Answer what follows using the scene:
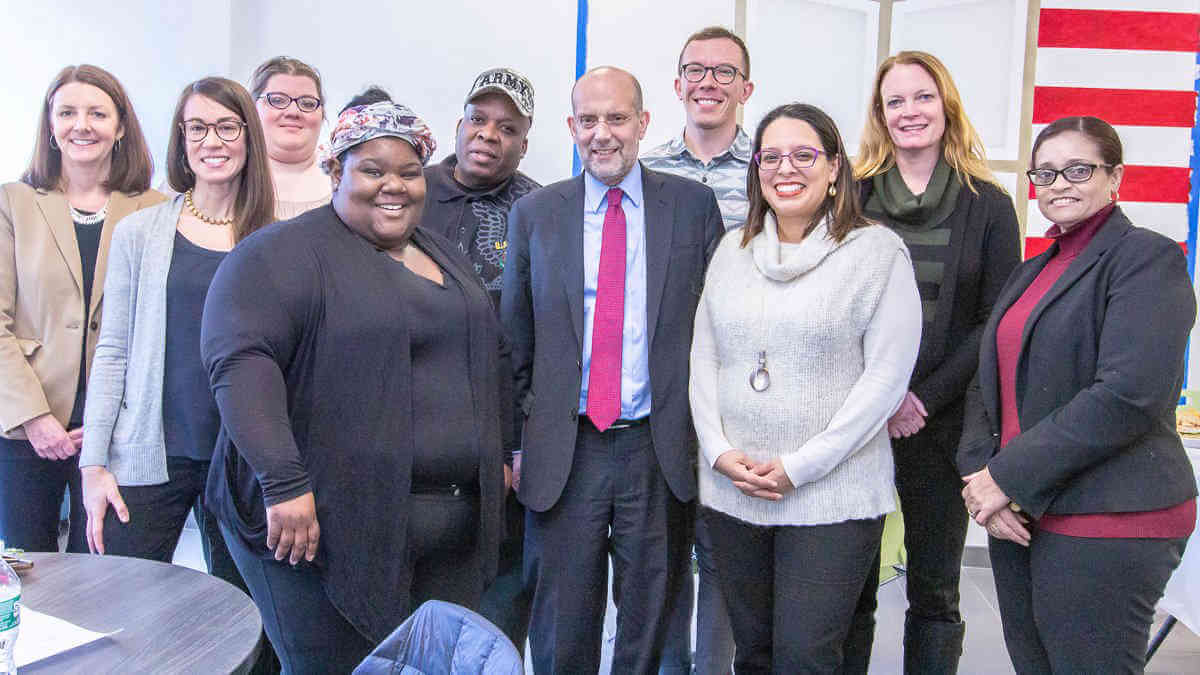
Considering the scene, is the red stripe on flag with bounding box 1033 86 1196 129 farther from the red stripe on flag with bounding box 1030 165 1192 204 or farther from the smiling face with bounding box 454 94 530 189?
the smiling face with bounding box 454 94 530 189

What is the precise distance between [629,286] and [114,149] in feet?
5.04

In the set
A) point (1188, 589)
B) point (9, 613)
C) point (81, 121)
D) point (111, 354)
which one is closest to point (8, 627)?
point (9, 613)

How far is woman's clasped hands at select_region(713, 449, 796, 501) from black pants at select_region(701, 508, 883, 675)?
0.10 m

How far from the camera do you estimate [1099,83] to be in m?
4.37

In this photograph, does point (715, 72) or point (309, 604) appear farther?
point (715, 72)

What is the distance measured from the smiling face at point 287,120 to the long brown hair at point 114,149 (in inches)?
16.3

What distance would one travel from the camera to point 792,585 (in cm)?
209

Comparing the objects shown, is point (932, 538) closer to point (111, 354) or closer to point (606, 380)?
point (606, 380)

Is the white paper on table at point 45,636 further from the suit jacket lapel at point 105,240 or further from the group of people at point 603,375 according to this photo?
the suit jacket lapel at point 105,240

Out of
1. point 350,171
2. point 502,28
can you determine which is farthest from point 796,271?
point 502,28

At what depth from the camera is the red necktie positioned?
2.28 meters

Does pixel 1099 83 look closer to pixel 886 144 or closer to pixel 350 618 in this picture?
pixel 886 144

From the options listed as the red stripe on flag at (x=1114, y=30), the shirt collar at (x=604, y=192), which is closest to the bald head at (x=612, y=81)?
the shirt collar at (x=604, y=192)

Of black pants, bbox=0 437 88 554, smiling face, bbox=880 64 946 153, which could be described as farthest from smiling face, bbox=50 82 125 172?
smiling face, bbox=880 64 946 153
